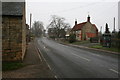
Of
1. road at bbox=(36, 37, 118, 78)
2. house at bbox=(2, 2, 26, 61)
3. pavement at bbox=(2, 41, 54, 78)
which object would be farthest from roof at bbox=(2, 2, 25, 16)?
road at bbox=(36, 37, 118, 78)

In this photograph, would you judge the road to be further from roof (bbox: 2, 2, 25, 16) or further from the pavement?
roof (bbox: 2, 2, 25, 16)

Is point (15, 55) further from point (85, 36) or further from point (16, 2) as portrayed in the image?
point (85, 36)

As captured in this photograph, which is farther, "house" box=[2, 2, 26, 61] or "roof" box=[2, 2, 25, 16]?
"roof" box=[2, 2, 25, 16]

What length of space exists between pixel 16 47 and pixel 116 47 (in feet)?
63.6

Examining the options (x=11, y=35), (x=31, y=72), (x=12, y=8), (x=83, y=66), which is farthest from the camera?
(x=12, y=8)

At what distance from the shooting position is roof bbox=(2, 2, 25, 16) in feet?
40.9

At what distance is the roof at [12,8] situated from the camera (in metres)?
12.5

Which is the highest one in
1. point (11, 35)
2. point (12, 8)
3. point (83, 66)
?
point (12, 8)

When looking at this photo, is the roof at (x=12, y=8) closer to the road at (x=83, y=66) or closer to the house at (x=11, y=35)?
the house at (x=11, y=35)

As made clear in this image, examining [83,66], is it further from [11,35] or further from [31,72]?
[11,35]

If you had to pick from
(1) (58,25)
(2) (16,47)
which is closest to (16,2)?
(2) (16,47)

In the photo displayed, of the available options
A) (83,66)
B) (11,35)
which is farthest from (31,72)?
(83,66)

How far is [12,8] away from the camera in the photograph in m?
13.4

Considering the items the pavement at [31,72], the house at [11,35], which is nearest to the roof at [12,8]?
the house at [11,35]
